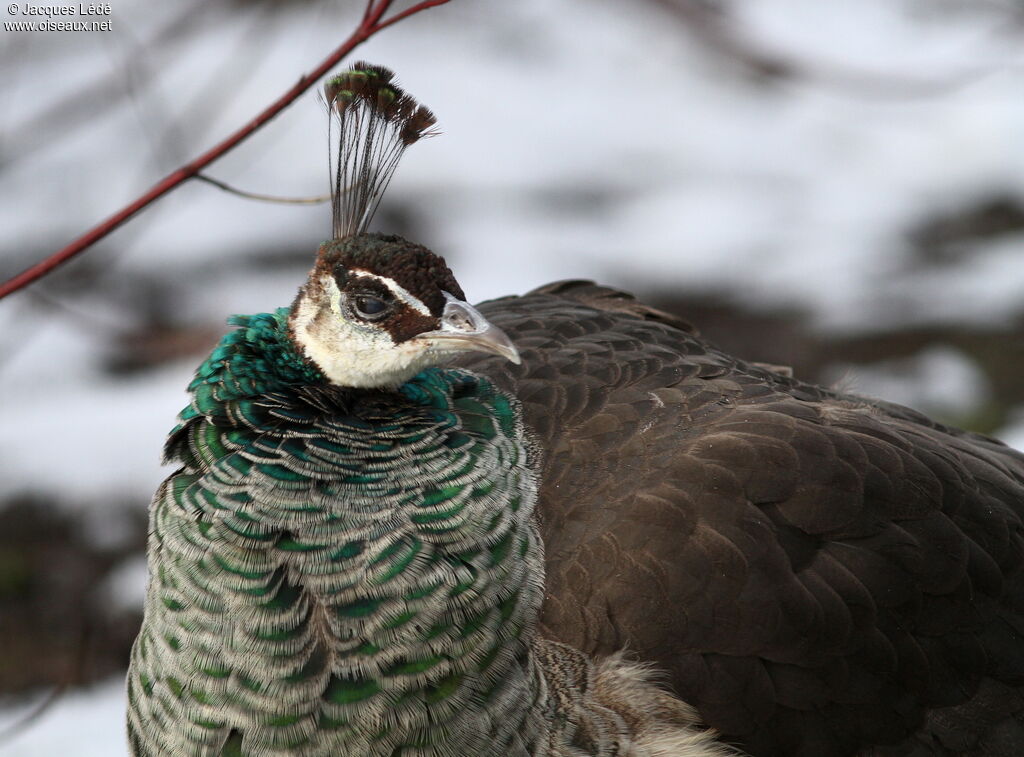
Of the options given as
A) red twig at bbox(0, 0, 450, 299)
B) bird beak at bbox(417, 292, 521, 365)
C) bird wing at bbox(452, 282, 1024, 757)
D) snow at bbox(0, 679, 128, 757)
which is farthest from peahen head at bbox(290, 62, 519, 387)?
snow at bbox(0, 679, 128, 757)

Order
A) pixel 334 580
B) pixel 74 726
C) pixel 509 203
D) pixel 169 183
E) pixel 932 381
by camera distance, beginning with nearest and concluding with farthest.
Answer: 1. pixel 334 580
2. pixel 169 183
3. pixel 74 726
4. pixel 932 381
5. pixel 509 203

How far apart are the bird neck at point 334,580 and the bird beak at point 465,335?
175mm

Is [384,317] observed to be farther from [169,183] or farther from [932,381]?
[932,381]

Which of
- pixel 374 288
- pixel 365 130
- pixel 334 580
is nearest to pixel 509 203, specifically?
pixel 365 130

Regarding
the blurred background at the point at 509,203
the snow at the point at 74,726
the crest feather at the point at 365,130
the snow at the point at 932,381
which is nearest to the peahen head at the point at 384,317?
the crest feather at the point at 365,130

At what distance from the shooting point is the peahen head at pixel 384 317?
88.0 inches

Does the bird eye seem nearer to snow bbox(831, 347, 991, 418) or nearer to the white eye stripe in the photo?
the white eye stripe

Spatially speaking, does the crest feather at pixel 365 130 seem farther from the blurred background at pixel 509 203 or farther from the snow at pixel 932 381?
the snow at pixel 932 381

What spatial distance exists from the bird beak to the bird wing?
0.34m

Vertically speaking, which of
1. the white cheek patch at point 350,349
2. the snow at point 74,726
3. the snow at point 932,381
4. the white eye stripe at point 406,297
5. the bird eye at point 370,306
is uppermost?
the snow at point 932,381

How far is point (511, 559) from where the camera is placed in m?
2.26

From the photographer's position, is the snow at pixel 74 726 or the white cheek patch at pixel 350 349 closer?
the white cheek patch at pixel 350 349

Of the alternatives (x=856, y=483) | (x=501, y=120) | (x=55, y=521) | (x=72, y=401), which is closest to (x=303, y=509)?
(x=856, y=483)

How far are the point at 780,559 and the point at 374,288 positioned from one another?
3.05ft
